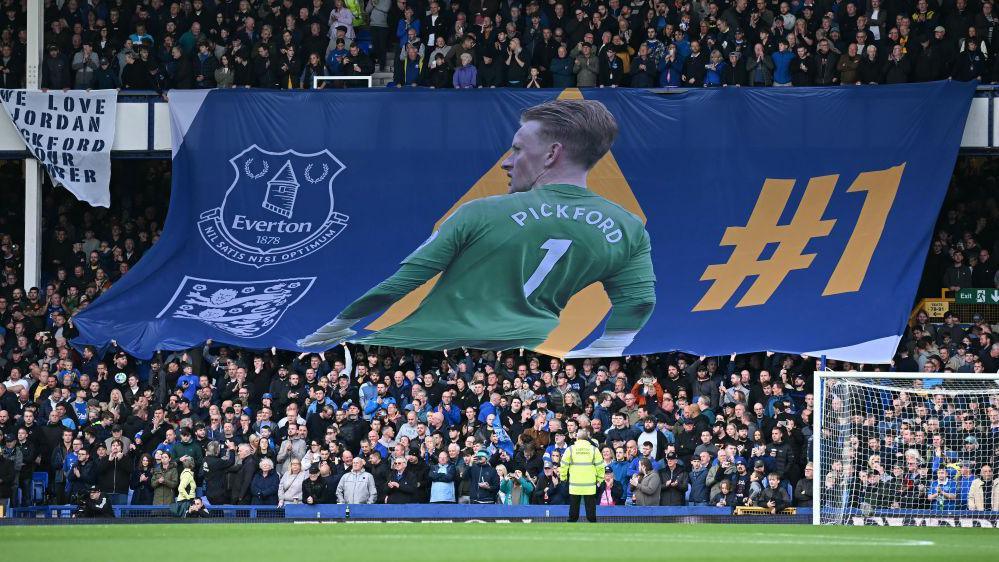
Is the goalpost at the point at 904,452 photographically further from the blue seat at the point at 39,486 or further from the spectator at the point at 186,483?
the blue seat at the point at 39,486

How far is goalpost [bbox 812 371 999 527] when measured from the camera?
16.0m

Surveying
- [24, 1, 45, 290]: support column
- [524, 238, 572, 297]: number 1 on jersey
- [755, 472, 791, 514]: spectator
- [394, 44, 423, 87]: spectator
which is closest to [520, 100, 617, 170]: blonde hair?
[524, 238, 572, 297]: number 1 on jersey

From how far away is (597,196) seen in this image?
21875 mm

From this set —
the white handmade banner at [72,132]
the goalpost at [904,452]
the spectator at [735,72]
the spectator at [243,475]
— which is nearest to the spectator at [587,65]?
the spectator at [735,72]

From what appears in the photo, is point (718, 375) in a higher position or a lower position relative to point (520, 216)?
lower

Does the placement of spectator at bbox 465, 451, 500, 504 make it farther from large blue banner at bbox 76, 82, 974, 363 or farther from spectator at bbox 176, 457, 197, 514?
large blue banner at bbox 76, 82, 974, 363

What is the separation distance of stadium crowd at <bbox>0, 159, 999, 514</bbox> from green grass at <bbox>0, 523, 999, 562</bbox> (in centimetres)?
357

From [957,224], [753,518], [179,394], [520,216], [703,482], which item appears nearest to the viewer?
[753,518]

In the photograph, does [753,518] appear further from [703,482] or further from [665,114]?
[665,114]

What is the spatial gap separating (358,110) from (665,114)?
4.38 m

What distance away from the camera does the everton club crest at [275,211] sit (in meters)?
22.3

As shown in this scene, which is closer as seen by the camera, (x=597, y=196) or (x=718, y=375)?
(x=718, y=375)

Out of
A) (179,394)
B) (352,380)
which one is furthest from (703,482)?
(179,394)

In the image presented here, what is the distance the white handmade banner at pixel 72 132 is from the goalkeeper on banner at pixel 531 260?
4.30 m
